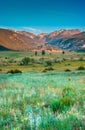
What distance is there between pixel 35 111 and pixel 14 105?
62.9 inches

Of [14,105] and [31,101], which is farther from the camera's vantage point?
[31,101]

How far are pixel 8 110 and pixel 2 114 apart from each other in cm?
55

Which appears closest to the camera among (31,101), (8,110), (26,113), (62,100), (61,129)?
(61,129)

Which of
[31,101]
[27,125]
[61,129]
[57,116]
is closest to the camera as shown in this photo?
[61,129]

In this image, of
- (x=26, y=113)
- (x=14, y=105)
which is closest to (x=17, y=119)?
(x=26, y=113)

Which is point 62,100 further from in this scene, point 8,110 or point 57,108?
point 8,110

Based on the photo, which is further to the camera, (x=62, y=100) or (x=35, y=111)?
(x=62, y=100)

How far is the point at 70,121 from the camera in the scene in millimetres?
7227

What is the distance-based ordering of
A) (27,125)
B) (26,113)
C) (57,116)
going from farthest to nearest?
(26,113) < (57,116) < (27,125)

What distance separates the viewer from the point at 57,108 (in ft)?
30.3

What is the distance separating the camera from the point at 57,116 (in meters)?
7.85

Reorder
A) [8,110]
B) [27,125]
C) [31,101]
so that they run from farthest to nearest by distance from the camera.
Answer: [31,101], [8,110], [27,125]

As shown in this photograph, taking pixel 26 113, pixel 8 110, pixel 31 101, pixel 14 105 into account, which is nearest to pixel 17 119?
pixel 26 113

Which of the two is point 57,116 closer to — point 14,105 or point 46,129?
point 46,129
